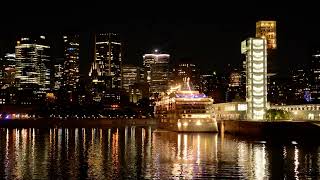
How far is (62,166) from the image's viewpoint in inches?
1892

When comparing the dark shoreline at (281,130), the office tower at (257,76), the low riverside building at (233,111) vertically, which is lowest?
the dark shoreline at (281,130)

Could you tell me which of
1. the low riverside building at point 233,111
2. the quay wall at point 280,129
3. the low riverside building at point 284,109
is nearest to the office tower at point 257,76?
the low riverside building at point 284,109

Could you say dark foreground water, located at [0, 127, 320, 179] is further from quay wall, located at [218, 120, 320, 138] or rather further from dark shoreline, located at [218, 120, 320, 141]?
quay wall, located at [218, 120, 320, 138]

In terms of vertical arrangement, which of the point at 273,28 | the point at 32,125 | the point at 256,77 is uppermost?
the point at 273,28

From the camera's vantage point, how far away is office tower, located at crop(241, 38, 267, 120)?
374 feet

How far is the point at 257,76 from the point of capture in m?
114

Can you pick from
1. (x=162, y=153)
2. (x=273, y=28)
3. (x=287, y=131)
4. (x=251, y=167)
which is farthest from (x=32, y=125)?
(x=251, y=167)

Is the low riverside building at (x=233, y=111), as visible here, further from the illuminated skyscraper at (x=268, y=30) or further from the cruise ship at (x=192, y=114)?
the illuminated skyscraper at (x=268, y=30)

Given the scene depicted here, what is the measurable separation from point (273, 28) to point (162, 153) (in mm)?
119867

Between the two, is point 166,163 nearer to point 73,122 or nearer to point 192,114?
point 192,114

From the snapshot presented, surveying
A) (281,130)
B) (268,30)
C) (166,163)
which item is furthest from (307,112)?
(166,163)

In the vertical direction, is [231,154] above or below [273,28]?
below

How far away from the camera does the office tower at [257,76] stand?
114 metres

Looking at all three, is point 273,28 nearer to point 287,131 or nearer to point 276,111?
point 276,111
